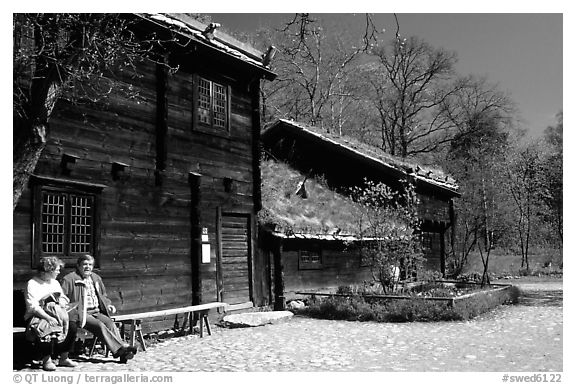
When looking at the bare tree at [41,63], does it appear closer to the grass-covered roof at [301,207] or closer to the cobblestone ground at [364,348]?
the cobblestone ground at [364,348]

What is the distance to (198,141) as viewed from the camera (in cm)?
1526

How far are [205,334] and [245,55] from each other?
759 centimetres

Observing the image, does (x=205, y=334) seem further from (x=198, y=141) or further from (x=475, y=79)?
(x=475, y=79)

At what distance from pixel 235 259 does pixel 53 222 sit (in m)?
6.29

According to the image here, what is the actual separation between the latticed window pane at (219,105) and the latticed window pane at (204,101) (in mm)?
268

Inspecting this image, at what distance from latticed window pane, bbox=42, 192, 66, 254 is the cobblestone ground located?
2.18 m

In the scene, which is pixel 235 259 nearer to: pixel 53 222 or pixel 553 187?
pixel 53 222

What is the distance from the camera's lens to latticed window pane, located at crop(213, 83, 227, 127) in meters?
16.1

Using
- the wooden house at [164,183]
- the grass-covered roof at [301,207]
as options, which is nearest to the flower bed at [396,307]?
the wooden house at [164,183]

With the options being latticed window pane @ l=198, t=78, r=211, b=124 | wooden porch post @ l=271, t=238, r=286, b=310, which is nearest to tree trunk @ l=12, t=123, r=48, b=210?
latticed window pane @ l=198, t=78, r=211, b=124

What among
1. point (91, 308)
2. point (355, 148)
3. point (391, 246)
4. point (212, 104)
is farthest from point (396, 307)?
point (355, 148)

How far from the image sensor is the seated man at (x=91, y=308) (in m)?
10.1

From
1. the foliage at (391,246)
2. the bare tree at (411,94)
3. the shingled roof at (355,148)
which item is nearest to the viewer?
the foliage at (391,246)

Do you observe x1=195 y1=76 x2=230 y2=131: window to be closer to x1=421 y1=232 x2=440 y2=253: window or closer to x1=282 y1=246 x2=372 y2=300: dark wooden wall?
x1=282 y1=246 x2=372 y2=300: dark wooden wall
